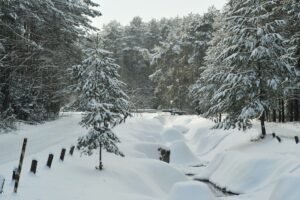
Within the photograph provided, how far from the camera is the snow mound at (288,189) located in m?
10.6

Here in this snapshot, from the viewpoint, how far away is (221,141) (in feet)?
96.6

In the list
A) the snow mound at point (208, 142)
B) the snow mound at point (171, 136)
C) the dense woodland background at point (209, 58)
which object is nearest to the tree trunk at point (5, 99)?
the dense woodland background at point (209, 58)

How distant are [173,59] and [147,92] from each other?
54.6 ft

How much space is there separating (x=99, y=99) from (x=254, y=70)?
11497mm

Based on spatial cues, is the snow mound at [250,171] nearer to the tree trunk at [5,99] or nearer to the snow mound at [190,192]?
the snow mound at [190,192]

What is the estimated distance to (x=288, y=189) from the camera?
10859 mm

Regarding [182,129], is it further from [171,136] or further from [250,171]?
[250,171]

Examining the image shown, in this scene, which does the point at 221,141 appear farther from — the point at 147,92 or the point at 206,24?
the point at 147,92

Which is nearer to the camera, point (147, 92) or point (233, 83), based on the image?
point (233, 83)

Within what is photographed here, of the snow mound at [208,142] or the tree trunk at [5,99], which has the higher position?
the tree trunk at [5,99]

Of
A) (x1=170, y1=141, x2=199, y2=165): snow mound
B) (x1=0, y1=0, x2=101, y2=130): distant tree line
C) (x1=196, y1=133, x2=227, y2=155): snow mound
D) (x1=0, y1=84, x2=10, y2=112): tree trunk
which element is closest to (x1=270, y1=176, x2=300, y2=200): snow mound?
(x1=170, y1=141, x2=199, y2=165): snow mound

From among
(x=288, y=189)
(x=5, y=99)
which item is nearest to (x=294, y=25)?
(x=5, y=99)

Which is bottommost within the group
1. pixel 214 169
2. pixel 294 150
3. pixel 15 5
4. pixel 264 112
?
pixel 214 169

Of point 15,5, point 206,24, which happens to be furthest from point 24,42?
point 206,24
